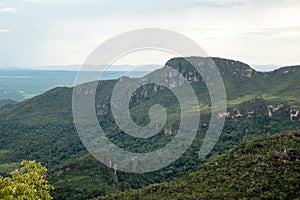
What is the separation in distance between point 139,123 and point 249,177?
331ft

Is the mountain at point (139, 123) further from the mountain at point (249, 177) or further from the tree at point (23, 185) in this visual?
the tree at point (23, 185)

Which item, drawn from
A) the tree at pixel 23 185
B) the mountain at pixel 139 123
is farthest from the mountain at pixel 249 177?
the tree at pixel 23 185

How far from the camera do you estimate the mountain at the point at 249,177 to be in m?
39.6

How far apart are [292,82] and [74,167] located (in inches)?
3729

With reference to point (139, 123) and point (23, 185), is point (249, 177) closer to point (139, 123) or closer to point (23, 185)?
point (23, 185)

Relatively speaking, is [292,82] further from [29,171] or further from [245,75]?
[29,171]

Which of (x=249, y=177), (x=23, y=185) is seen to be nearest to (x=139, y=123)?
(x=249, y=177)

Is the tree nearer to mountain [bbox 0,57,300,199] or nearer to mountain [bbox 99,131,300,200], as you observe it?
mountain [bbox 99,131,300,200]

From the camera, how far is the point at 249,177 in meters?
43.5

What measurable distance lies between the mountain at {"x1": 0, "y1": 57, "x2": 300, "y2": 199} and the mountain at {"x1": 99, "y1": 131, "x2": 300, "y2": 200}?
24.7m

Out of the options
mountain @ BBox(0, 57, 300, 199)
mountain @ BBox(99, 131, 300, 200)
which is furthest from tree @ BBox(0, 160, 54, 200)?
mountain @ BBox(0, 57, 300, 199)

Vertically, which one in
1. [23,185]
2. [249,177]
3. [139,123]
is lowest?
[139,123]

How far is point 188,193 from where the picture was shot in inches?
1805

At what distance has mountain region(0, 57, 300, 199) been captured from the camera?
259 feet
